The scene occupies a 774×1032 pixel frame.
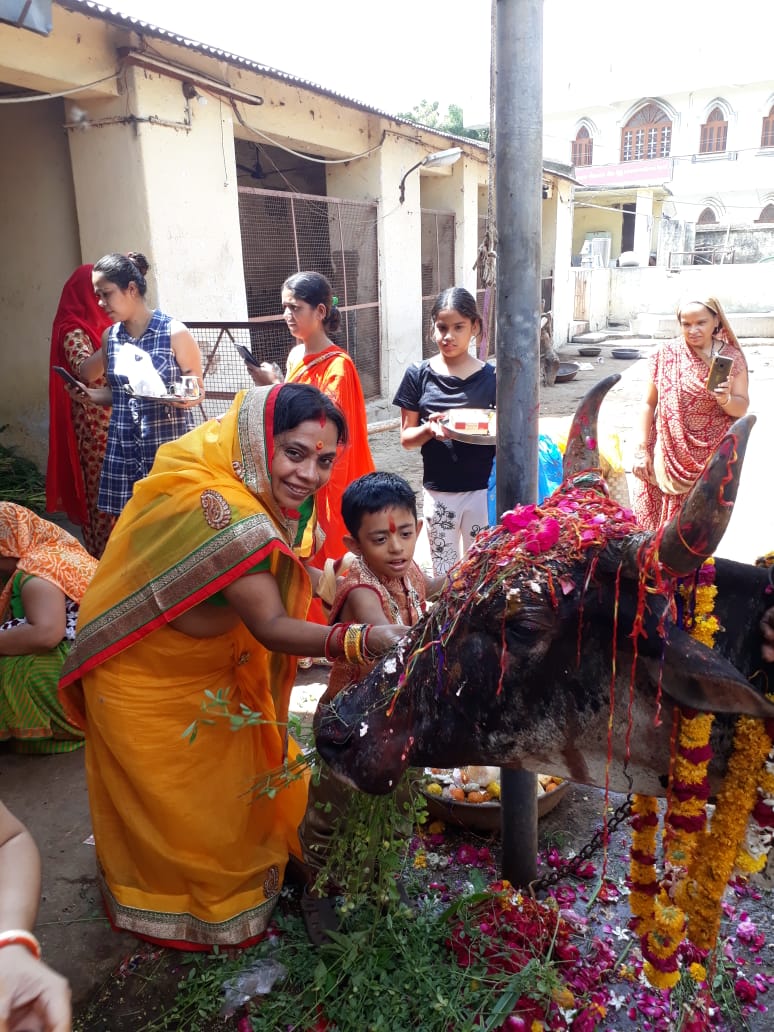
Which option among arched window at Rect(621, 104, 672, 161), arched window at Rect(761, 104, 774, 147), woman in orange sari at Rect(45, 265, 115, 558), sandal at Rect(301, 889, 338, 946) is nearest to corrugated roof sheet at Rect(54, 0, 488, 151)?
woman in orange sari at Rect(45, 265, 115, 558)

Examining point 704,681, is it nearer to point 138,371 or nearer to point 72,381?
point 138,371

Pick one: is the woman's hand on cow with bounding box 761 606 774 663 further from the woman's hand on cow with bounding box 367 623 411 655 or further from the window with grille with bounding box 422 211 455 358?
the window with grille with bounding box 422 211 455 358

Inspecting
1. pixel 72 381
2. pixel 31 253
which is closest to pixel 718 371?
pixel 72 381

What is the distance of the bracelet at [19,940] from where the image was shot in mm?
1307

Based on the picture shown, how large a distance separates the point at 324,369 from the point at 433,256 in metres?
9.30

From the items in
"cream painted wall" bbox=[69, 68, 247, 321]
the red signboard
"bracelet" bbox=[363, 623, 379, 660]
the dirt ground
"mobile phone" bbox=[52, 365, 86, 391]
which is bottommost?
the dirt ground

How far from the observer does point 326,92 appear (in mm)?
8438

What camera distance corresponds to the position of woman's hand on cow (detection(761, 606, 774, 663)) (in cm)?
172

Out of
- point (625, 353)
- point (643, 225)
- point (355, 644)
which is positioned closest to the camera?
point (355, 644)

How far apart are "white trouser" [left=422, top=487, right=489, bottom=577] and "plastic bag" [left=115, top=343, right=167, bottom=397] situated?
1563 millimetres

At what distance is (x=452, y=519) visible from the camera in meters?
4.17

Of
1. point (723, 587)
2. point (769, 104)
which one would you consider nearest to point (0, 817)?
point (723, 587)

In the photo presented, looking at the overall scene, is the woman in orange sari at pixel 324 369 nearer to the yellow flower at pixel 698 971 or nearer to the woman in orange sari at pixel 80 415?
the woman in orange sari at pixel 80 415

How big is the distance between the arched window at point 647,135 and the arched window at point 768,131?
3.58 meters
